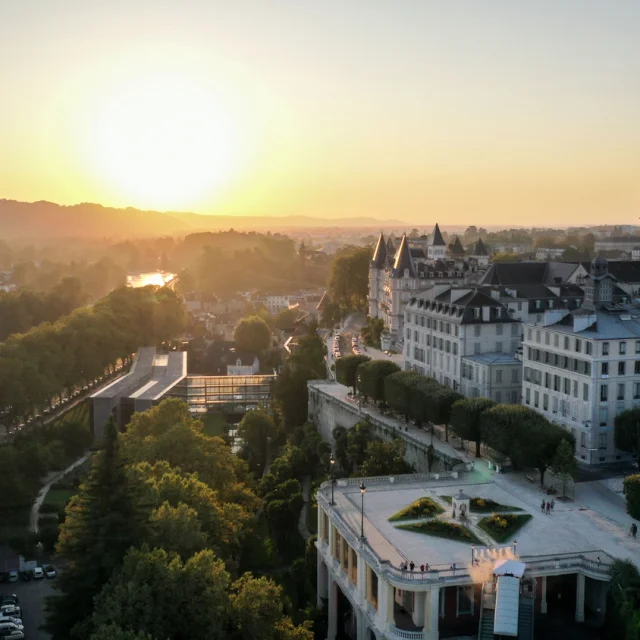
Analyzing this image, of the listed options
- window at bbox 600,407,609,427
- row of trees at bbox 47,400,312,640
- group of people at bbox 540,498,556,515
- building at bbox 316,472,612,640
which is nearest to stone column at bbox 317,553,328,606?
building at bbox 316,472,612,640

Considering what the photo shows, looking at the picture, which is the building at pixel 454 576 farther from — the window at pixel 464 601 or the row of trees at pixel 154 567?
the row of trees at pixel 154 567

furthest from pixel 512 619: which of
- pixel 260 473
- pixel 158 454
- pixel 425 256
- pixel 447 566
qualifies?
pixel 425 256

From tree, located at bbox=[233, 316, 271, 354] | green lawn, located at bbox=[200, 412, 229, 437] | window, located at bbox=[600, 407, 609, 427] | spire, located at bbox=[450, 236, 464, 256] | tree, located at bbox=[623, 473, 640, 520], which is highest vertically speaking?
spire, located at bbox=[450, 236, 464, 256]

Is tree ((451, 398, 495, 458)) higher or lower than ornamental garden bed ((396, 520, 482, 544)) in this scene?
higher

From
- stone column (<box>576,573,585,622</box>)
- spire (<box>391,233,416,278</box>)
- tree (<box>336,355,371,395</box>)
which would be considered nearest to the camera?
stone column (<box>576,573,585,622</box>)

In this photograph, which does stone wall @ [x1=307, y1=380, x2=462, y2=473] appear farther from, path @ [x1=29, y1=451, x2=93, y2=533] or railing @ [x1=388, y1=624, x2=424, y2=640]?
path @ [x1=29, y1=451, x2=93, y2=533]

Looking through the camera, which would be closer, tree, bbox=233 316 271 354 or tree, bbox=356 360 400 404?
tree, bbox=356 360 400 404

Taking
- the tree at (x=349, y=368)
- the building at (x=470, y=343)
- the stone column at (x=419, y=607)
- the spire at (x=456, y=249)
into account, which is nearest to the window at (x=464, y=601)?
the stone column at (x=419, y=607)
